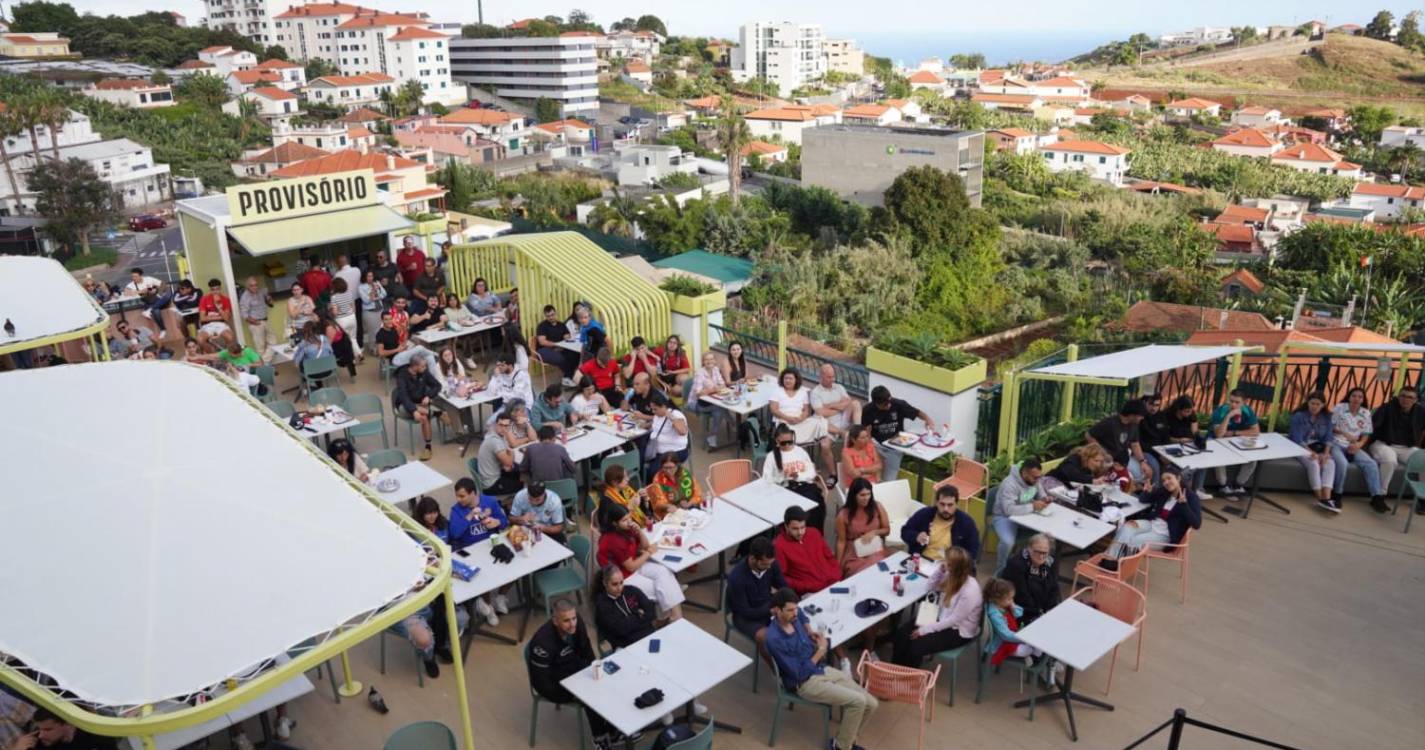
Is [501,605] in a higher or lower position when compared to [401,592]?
lower

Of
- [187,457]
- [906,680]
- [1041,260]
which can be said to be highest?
[187,457]

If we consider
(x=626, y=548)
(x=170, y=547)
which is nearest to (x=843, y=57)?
(x=626, y=548)

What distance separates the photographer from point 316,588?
4.52 meters

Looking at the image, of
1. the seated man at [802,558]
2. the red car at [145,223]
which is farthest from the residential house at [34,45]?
the seated man at [802,558]

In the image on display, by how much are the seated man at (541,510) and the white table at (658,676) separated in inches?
64.9

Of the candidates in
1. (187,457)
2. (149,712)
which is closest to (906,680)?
(149,712)

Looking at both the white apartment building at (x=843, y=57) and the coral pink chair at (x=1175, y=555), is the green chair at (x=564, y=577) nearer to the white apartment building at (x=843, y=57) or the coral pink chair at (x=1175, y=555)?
the coral pink chair at (x=1175, y=555)

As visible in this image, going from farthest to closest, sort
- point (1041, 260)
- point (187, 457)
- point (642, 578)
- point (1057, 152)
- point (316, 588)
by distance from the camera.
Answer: point (1057, 152) < point (1041, 260) < point (642, 578) < point (187, 457) < point (316, 588)

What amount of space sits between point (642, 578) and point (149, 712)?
3.52 meters

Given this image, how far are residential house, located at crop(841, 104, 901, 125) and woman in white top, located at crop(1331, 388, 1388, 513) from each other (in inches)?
3516

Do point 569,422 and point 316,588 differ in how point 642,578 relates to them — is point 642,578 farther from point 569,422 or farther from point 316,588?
point 569,422

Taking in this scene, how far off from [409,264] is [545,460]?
7330 millimetres

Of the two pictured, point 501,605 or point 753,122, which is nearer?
point 501,605

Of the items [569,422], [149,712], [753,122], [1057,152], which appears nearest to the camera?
[149,712]
